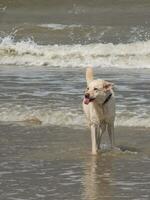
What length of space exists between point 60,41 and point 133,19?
12.2 feet

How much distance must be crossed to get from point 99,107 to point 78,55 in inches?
489

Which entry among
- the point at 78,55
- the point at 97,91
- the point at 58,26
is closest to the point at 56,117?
the point at 97,91

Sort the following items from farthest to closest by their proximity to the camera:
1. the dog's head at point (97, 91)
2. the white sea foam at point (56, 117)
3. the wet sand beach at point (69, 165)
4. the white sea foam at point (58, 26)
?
the white sea foam at point (58, 26)
the white sea foam at point (56, 117)
the dog's head at point (97, 91)
the wet sand beach at point (69, 165)

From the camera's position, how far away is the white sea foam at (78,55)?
61.3ft

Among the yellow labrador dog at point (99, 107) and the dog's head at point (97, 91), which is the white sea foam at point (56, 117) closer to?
the yellow labrador dog at point (99, 107)

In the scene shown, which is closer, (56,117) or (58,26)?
(56,117)

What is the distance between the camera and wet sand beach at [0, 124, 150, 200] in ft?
19.1

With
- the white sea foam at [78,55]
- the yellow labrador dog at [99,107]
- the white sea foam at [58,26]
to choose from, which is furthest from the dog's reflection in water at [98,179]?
the white sea foam at [58,26]

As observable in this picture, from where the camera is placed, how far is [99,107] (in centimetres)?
759

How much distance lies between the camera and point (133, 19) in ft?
82.7

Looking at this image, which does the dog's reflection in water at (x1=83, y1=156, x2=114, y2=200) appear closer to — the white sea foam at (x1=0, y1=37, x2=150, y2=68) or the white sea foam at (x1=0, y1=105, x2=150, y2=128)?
the white sea foam at (x1=0, y1=105, x2=150, y2=128)

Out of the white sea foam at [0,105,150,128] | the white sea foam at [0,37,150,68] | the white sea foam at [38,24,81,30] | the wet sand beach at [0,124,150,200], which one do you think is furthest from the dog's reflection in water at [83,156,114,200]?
the white sea foam at [38,24,81,30]

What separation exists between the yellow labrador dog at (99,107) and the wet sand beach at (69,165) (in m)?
0.21

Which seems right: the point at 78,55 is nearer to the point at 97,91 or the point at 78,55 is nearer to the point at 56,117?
the point at 56,117
